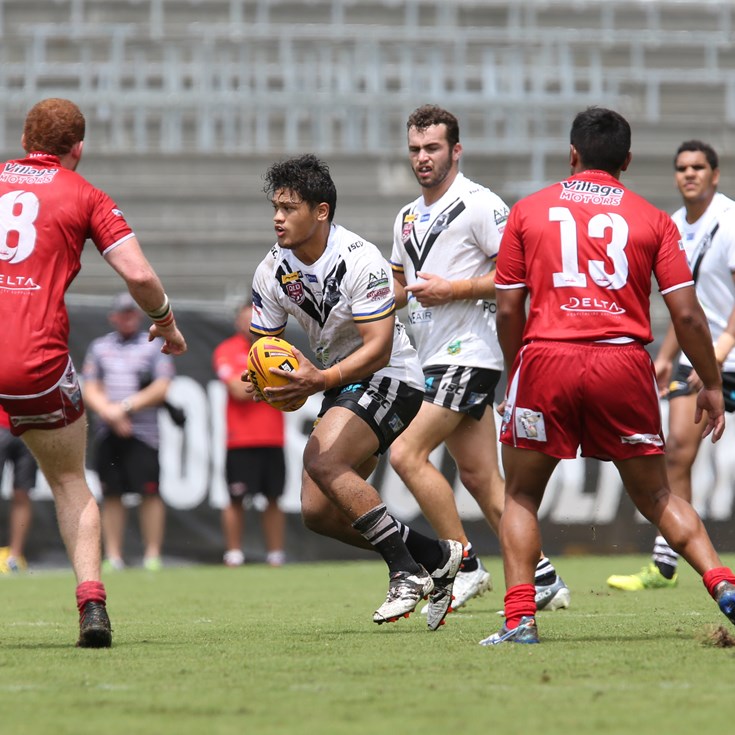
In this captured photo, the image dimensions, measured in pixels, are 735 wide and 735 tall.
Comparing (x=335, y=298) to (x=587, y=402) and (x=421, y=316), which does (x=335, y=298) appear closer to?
(x=587, y=402)

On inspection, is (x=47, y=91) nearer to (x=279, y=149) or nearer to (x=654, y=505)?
(x=279, y=149)

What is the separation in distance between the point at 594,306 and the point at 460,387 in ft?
7.50

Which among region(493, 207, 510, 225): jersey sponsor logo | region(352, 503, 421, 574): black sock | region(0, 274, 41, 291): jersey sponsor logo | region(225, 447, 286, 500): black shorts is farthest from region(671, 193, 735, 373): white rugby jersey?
region(225, 447, 286, 500): black shorts

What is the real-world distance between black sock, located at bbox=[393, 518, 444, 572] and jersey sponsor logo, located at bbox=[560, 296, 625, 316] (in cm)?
143

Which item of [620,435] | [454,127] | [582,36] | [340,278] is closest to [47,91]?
[582,36]

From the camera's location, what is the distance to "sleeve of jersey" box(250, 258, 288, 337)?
6578 mm

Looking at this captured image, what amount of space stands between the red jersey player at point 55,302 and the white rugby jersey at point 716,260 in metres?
4.11

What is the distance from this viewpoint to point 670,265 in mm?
5699

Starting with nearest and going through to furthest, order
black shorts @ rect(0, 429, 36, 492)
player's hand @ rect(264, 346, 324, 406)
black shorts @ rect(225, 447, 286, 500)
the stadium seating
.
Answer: player's hand @ rect(264, 346, 324, 406) < black shorts @ rect(0, 429, 36, 492) < black shorts @ rect(225, 447, 286, 500) < the stadium seating

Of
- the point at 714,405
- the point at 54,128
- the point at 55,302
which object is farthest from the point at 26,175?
the point at 714,405

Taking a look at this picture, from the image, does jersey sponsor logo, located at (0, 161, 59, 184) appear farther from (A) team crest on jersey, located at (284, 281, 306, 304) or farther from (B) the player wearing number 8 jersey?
(B) the player wearing number 8 jersey

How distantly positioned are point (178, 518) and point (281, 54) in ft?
30.7

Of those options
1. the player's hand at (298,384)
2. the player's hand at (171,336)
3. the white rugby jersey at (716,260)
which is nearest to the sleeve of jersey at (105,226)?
the player's hand at (171,336)

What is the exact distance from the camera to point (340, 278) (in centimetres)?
637
